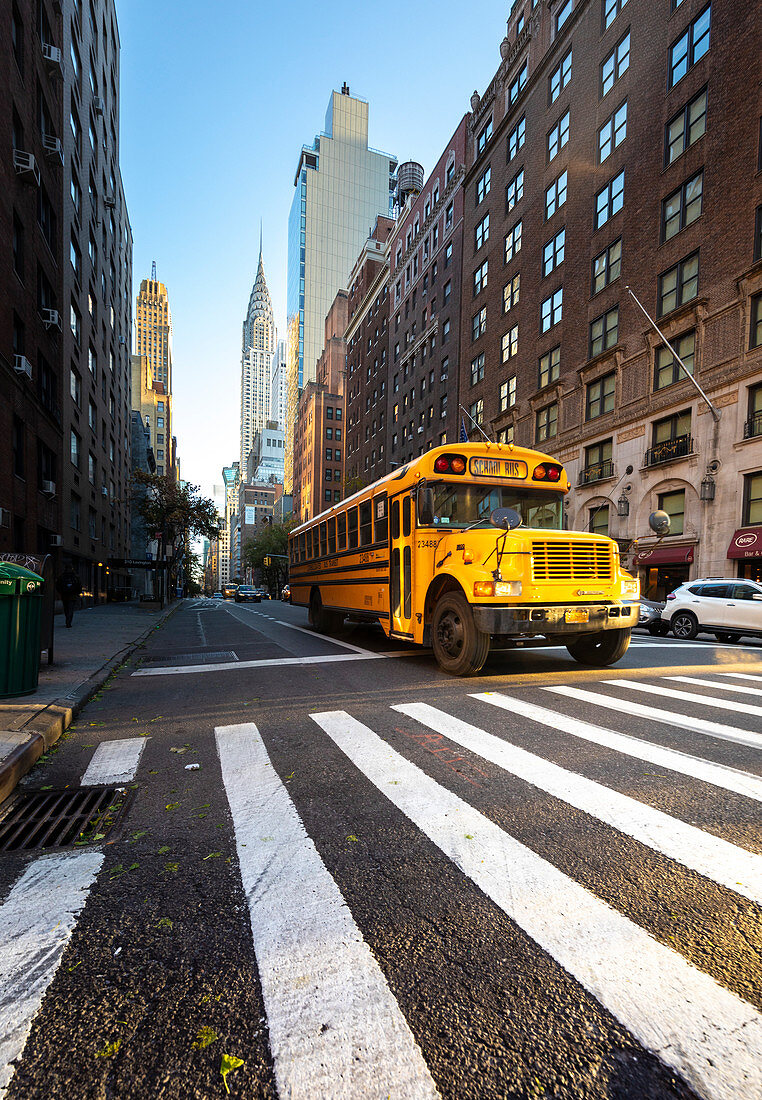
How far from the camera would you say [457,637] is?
752cm

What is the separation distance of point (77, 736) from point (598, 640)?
7.18 meters

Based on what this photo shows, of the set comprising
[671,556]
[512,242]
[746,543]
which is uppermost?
[512,242]

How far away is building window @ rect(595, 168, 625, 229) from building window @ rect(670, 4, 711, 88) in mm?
3808

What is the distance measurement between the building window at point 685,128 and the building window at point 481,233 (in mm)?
16474

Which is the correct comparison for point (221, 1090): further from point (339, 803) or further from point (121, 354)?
point (121, 354)

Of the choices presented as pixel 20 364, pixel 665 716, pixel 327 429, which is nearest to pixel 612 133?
pixel 20 364

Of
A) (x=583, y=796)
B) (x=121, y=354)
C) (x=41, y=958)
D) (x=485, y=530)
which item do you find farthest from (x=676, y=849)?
(x=121, y=354)

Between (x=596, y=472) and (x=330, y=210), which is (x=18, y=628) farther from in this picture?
(x=330, y=210)

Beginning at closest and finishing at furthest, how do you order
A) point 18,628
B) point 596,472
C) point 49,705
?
point 49,705 → point 18,628 → point 596,472

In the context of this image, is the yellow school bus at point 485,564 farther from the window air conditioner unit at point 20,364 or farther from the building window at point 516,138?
the building window at point 516,138

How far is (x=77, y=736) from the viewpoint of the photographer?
5047 millimetres

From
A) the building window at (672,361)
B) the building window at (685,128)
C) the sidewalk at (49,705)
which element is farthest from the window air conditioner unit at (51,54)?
the building window at (672,361)

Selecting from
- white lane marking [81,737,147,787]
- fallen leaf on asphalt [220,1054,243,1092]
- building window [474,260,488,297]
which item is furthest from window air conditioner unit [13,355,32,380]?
building window [474,260,488,297]

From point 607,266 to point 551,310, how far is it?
4.48 meters
